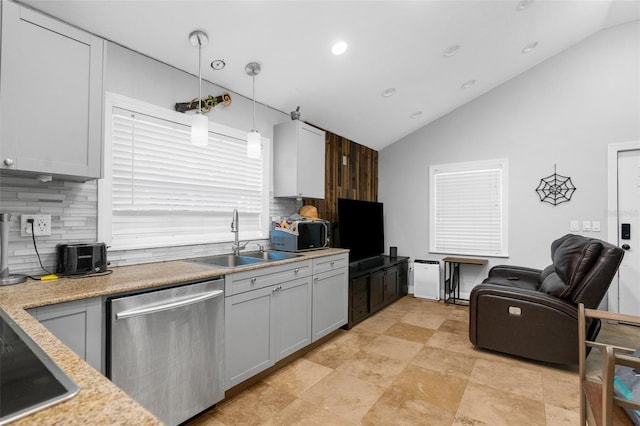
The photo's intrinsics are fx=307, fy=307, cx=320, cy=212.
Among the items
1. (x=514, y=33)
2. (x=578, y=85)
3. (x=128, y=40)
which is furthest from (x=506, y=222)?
(x=128, y=40)

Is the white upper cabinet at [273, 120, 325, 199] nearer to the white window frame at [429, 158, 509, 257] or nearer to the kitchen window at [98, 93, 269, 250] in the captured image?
the kitchen window at [98, 93, 269, 250]

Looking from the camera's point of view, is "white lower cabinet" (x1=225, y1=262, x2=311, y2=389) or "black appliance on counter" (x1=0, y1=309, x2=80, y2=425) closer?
"black appliance on counter" (x1=0, y1=309, x2=80, y2=425)

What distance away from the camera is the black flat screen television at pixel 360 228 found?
399cm

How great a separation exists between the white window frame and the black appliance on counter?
4.90 meters

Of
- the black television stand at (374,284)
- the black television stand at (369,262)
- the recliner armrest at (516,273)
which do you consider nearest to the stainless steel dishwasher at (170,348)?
the black television stand at (374,284)

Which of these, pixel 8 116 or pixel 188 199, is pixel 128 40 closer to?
pixel 8 116

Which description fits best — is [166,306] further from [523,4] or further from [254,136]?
[523,4]

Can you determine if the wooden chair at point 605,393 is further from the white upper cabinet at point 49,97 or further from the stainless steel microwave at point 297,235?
the white upper cabinet at point 49,97

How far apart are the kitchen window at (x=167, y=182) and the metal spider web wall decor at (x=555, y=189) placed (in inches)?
150

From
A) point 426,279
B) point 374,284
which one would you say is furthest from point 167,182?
point 426,279

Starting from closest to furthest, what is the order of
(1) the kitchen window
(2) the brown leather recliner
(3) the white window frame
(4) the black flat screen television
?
(1) the kitchen window
(2) the brown leather recliner
(4) the black flat screen television
(3) the white window frame

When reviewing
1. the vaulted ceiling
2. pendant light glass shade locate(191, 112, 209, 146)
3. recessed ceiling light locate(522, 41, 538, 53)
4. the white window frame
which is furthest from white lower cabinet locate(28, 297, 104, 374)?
recessed ceiling light locate(522, 41, 538, 53)

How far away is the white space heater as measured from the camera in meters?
4.68

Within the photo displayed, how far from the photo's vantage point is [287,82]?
10.0ft
